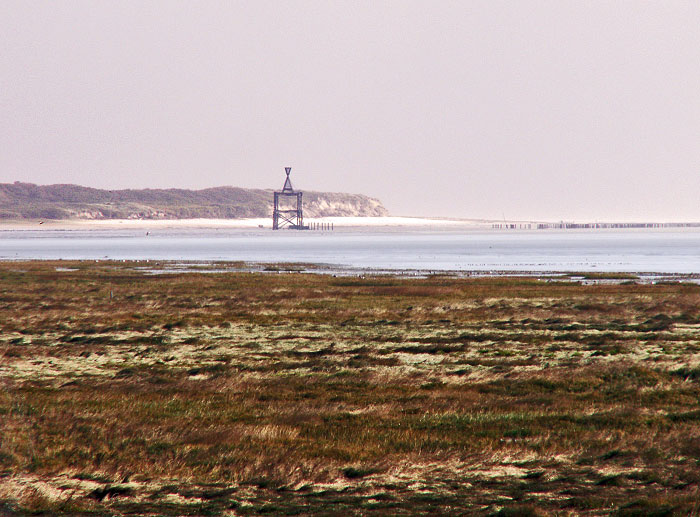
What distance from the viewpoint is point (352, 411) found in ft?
58.1

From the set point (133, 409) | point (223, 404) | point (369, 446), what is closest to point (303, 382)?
point (223, 404)

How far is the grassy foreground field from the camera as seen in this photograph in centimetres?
1204

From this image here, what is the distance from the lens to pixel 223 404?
60.1ft

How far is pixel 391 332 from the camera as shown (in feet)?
98.9

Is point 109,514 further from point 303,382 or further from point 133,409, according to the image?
point 303,382

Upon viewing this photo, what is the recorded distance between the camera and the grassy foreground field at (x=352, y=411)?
39.5ft

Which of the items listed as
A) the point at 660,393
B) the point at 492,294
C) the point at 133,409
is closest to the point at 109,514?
the point at 133,409

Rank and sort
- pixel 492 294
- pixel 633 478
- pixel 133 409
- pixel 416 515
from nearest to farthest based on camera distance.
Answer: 1. pixel 416 515
2. pixel 633 478
3. pixel 133 409
4. pixel 492 294

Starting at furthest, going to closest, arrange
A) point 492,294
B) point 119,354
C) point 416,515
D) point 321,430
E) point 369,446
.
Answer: point 492,294 → point 119,354 → point 321,430 → point 369,446 → point 416,515

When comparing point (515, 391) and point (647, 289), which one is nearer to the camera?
point (515, 391)

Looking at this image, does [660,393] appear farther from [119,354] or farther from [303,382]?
[119,354]

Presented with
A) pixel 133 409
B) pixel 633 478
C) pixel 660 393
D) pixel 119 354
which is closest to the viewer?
pixel 633 478

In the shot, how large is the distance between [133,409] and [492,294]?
30287mm

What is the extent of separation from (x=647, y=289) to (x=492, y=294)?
31.4ft
